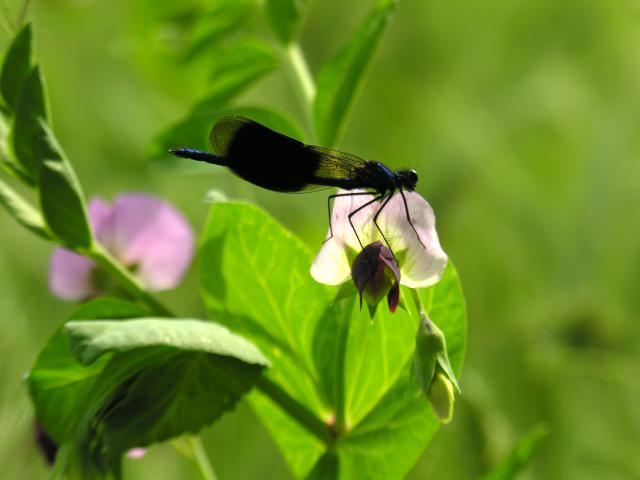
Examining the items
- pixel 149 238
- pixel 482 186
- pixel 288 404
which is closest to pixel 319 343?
pixel 288 404

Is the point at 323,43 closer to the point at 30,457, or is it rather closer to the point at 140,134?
the point at 140,134

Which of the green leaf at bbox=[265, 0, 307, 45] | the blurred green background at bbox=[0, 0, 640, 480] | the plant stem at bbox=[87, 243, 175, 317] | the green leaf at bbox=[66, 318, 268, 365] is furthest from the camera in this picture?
the blurred green background at bbox=[0, 0, 640, 480]

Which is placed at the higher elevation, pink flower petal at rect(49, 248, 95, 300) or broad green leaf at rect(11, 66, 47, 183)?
broad green leaf at rect(11, 66, 47, 183)

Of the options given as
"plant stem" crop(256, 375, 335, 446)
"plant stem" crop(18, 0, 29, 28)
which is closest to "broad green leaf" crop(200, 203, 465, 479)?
"plant stem" crop(256, 375, 335, 446)

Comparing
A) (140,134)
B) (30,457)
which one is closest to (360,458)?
(30,457)

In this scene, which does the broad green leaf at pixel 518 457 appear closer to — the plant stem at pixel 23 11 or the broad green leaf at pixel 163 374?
the broad green leaf at pixel 163 374

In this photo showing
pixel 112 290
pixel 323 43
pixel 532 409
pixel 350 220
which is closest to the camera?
pixel 350 220

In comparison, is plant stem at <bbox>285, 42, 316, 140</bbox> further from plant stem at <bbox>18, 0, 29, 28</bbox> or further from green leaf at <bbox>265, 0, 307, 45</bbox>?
plant stem at <bbox>18, 0, 29, 28</bbox>
